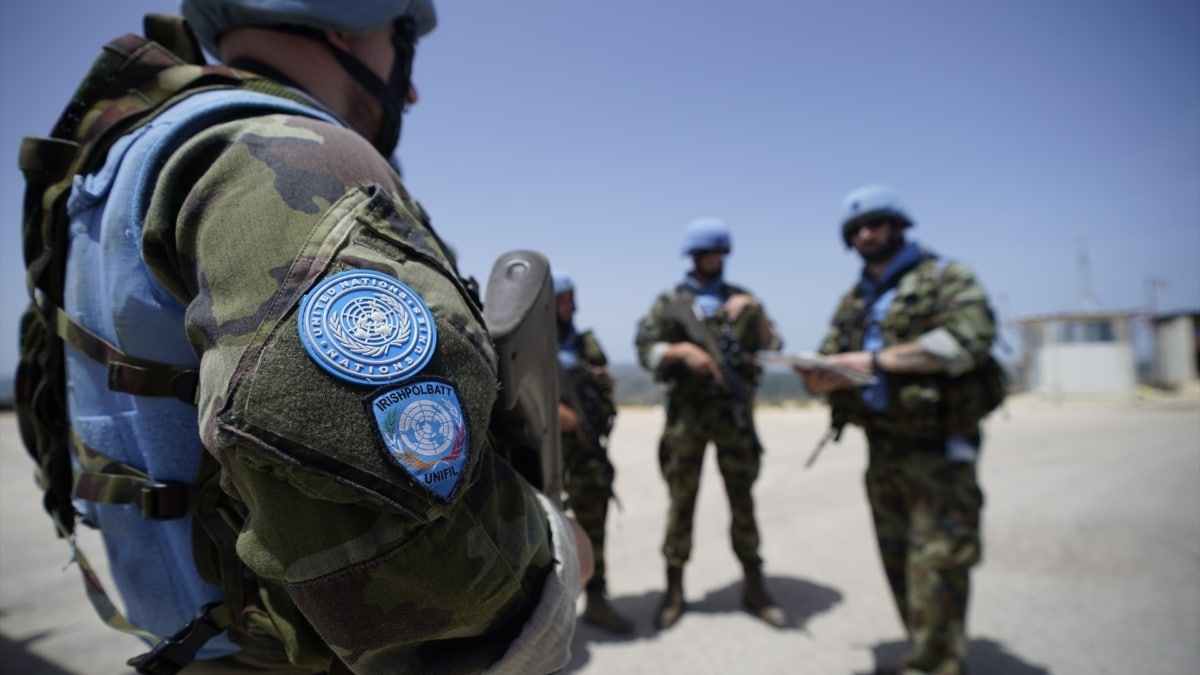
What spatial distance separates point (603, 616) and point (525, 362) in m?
3.09

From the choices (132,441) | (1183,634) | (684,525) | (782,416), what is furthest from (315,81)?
(782,416)

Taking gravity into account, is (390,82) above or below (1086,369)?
above

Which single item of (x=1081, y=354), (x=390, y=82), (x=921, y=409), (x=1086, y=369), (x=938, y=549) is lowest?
(x=1086, y=369)

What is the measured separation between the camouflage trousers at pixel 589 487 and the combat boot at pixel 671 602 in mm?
416

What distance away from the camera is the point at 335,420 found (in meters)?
0.64

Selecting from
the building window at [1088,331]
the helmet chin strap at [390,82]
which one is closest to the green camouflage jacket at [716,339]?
the helmet chin strap at [390,82]

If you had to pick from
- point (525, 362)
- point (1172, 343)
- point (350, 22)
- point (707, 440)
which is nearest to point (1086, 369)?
point (1172, 343)

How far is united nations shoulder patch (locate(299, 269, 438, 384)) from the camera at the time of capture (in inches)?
25.9

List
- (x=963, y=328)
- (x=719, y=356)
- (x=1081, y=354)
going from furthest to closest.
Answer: (x=1081, y=354) → (x=719, y=356) → (x=963, y=328)

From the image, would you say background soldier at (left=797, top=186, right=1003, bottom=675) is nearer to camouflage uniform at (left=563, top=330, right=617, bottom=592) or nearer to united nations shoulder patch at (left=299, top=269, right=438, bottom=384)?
camouflage uniform at (left=563, top=330, right=617, bottom=592)

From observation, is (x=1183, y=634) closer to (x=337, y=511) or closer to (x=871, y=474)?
(x=871, y=474)

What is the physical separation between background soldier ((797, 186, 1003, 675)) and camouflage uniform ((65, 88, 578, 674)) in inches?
99.9

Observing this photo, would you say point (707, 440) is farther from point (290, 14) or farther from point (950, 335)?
point (290, 14)

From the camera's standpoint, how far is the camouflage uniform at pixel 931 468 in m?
2.74
